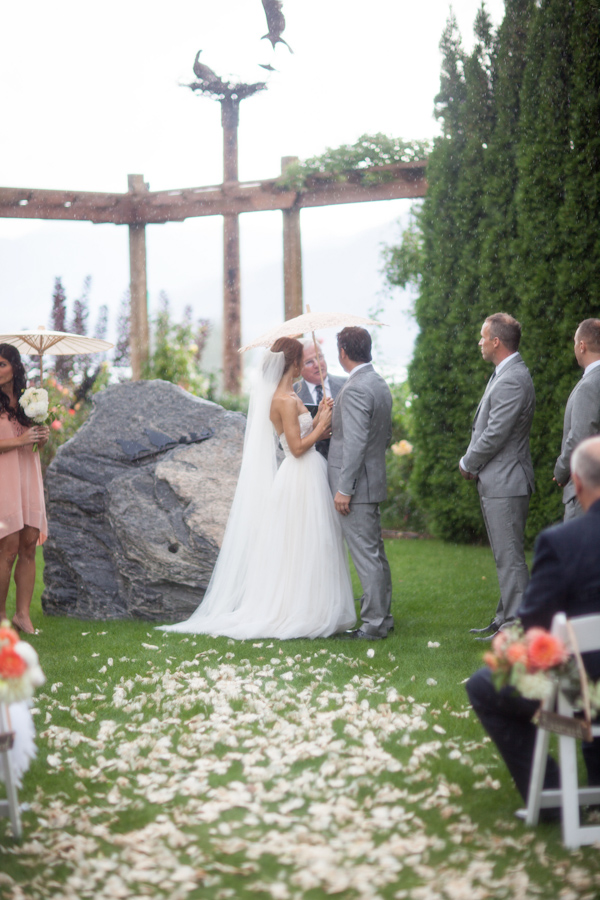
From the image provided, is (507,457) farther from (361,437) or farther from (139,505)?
(139,505)

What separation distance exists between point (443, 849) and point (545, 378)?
20.0ft

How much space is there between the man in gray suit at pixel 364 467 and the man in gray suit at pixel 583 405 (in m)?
1.16

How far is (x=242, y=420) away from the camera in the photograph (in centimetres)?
691

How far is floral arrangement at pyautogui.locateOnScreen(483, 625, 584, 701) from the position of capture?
2.52 m

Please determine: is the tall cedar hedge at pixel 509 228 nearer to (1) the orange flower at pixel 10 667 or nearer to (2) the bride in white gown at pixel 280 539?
(2) the bride in white gown at pixel 280 539

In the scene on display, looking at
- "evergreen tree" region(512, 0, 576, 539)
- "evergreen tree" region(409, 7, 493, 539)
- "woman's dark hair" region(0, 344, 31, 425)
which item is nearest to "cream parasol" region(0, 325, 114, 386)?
"woman's dark hair" region(0, 344, 31, 425)

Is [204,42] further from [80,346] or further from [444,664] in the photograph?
[444,664]

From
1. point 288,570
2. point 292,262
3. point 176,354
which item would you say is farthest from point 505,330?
point 176,354

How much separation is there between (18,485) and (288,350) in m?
2.12

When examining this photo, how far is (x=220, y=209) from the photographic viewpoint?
11320 millimetres

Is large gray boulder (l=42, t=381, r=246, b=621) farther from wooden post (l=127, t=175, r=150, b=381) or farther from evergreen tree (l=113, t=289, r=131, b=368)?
evergreen tree (l=113, t=289, r=131, b=368)

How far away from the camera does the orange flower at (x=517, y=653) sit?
2.56 meters

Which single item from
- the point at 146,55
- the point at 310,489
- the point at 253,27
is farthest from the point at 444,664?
the point at 146,55

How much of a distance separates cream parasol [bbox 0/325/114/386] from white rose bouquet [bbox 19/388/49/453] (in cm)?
60
